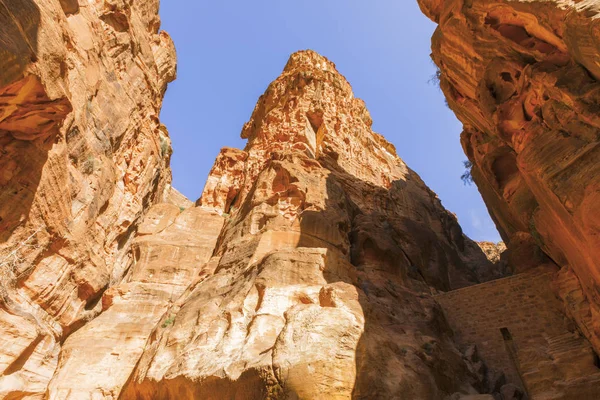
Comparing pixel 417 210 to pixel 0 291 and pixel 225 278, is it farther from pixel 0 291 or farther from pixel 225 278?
pixel 0 291

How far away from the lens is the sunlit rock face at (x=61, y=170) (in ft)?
27.4

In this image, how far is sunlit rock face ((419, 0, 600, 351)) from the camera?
7.70m

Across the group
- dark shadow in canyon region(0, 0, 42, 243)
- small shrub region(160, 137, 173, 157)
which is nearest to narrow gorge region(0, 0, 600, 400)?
dark shadow in canyon region(0, 0, 42, 243)

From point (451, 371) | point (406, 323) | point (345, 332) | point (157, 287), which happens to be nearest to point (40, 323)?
point (157, 287)

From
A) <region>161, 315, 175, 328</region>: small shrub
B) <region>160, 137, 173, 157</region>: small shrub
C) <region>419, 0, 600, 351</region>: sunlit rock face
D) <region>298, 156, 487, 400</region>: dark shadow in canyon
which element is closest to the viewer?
<region>419, 0, 600, 351</region>: sunlit rock face

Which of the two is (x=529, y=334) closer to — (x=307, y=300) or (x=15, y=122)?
(x=307, y=300)

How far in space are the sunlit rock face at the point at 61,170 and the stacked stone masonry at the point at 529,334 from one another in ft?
40.3

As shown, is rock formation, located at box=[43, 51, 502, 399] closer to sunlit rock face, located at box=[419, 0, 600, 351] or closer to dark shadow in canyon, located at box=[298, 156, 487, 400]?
dark shadow in canyon, located at box=[298, 156, 487, 400]

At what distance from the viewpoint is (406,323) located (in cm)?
1160

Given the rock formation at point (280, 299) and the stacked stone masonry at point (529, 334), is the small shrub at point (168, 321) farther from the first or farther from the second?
the stacked stone masonry at point (529, 334)

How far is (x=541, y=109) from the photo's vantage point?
31.5 feet

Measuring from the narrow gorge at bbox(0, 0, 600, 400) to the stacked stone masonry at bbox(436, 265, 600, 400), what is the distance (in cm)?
6

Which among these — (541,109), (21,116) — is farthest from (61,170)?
(541,109)

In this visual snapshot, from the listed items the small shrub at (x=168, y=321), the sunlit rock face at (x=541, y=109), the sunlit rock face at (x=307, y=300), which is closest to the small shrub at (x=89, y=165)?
the sunlit rock face at (x=307, y=300)
